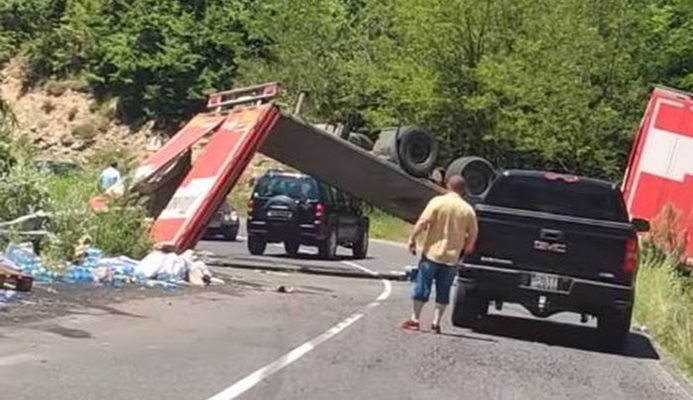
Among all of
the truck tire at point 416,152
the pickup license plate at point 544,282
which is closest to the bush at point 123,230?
the truck tire at point 416,152

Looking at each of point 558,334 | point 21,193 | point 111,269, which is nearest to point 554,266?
point 558,334

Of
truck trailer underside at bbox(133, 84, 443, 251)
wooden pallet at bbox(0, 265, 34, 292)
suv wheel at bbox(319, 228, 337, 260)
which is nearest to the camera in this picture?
wooden pallet at bbox(0, 265, 34, 292)

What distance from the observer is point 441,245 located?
657 inches

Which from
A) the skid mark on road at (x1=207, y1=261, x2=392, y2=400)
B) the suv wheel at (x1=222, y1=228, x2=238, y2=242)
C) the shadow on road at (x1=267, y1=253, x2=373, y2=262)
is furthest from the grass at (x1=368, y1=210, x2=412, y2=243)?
the skid mark on road at (x1=207, y1=261, x2=392, y2=400)

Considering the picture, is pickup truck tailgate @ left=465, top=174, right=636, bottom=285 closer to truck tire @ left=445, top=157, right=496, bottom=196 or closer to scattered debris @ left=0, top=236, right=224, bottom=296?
scattered debris @ left=0, top=236, right=224, bottom=296

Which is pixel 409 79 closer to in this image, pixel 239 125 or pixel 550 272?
pixel 239 125

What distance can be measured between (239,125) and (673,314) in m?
9.14

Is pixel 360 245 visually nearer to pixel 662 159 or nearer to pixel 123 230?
pixel 662 159

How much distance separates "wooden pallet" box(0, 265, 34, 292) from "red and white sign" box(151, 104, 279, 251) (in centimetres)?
533

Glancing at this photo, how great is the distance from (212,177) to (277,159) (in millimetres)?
2721

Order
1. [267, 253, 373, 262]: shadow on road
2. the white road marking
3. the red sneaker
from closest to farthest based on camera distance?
the white road marking
the red sneaker
[267, 253, 373, 262]: shadow on road

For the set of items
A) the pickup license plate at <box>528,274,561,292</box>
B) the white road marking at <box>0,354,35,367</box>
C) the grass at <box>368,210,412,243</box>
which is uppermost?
the pickup license plate at <box>528,274,561,292</box>

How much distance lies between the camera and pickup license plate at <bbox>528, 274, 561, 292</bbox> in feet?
55.3

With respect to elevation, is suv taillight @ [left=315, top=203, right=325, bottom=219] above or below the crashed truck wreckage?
below
